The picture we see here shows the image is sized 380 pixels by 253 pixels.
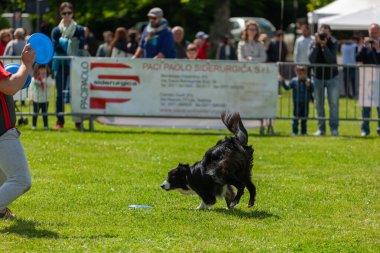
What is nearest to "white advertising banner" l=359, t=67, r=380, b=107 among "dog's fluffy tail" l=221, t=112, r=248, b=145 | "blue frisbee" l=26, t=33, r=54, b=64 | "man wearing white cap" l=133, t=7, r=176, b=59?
"man wearing white cap" l=133, t=7, r=176, b=59

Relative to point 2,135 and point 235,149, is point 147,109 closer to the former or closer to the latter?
point 235,149

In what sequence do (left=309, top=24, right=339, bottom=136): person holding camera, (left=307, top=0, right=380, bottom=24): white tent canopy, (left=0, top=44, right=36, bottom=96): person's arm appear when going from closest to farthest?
(left=0, top=44, right=36, bottom=96): person's arm < (left=309, top=24, right=339, bottom=136): person holding camera < (left=307, top=0, right=380, bottom=24): white tent canopy

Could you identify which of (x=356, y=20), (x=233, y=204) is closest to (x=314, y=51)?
(x=233, y=204)

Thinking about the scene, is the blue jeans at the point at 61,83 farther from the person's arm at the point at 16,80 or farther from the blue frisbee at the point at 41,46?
the person's arm at the point at 16,80

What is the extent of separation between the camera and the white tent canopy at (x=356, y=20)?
2533 centimetres

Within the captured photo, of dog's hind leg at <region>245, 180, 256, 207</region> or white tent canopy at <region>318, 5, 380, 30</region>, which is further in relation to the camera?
white tent canopy at <region>318, 5, 380, 30</region>

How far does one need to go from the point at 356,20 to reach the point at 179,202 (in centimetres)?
1655

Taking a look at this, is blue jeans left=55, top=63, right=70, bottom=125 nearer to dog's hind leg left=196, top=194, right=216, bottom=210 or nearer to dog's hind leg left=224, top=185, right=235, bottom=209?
dog's hind leg left=224, top=185, right=235, bottom=209

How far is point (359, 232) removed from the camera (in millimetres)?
8344

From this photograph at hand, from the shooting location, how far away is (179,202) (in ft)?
32.8

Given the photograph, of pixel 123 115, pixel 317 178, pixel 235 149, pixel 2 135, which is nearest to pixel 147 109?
pixel 123 115

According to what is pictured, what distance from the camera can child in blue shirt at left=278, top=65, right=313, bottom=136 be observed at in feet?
57.2

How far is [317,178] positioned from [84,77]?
644 centimetres

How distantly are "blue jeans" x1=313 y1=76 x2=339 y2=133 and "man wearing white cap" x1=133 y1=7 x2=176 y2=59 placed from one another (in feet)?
9.37
